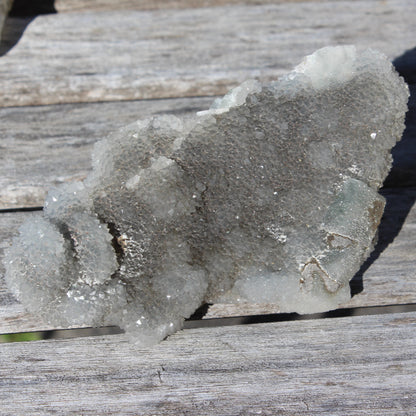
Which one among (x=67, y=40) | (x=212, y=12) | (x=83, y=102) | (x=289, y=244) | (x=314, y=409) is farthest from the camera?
(x=212, y=12)

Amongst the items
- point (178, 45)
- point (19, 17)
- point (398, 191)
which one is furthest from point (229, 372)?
point (19, 17)

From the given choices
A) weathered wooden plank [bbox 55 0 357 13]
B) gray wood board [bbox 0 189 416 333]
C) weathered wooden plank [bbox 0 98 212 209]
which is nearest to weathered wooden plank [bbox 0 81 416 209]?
weathered wooden plank [bbox 0 98 212 209]

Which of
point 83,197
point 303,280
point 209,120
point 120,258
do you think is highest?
point 209,120

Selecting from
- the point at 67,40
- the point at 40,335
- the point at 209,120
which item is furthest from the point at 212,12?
the point at 40,335

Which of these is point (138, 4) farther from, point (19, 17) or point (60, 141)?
point (60, 141)

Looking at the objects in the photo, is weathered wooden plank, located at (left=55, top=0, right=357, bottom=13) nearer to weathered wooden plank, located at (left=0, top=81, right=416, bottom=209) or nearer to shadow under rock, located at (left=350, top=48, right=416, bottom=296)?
weathered wooden plank, located at (left=0, top=81, right=416, bottom=209)

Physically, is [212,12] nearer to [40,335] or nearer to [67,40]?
[67,40]

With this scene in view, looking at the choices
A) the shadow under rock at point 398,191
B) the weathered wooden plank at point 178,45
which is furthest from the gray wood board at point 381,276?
the weathered wooden plank at point 178,45

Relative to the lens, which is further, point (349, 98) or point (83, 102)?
point (83, 102)
